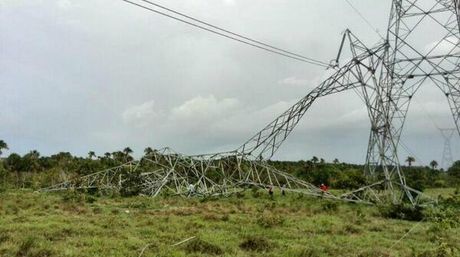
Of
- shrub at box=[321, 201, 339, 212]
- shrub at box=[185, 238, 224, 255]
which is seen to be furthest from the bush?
shrub at box=[185, 238, 224, 255]

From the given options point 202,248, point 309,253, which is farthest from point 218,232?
point 309,253

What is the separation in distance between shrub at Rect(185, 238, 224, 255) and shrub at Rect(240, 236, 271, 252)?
2.84 ft

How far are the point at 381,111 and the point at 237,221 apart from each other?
367 inches

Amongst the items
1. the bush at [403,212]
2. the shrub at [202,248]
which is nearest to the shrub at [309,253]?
the shrub at [202,248]

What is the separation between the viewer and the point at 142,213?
70.1ft

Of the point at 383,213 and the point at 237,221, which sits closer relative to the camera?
the point at 237,221

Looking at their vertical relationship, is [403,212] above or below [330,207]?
below

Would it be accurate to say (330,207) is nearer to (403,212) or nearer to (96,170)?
(403,212)

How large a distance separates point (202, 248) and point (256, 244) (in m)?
1.48

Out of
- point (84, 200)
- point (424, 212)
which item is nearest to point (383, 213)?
point (424, 212)

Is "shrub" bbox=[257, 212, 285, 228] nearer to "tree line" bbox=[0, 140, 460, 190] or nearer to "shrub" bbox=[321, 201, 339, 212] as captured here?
"shrub" bbox=[321, 201, 339, 212]

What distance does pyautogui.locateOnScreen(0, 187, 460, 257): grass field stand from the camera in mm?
12664

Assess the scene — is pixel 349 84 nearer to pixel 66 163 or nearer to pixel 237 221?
pixel 237 221

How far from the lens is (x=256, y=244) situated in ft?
44.0
